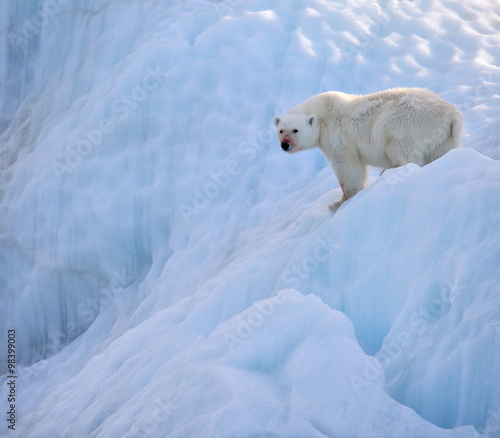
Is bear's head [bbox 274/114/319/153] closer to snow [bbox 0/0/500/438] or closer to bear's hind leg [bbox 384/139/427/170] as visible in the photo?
snow [bbox 0/0/500/438]

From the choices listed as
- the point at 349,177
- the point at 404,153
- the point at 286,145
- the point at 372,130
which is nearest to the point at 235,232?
the point at 286,145

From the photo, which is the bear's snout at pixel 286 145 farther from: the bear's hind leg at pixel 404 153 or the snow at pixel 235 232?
the bear's hind leg at pixel 404 153

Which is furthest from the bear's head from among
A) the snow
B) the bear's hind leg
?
the bear's hind leg

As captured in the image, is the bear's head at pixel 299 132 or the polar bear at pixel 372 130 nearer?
the polar bear at pixel 372 130

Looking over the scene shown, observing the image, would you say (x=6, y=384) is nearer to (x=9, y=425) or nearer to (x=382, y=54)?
(x=9, y=425)

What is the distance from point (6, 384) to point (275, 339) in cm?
633

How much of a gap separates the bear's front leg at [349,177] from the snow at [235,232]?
0.31m

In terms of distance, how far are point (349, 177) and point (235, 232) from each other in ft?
7.50

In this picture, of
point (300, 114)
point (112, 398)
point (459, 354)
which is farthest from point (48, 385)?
point (459, 354)

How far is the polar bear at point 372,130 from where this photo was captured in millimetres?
5266

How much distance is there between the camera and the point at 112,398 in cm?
489

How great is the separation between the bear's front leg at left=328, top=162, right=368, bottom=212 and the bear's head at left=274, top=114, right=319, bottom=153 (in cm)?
37

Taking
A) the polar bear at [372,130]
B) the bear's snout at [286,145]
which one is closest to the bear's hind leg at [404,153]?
the polar bear at [372,130]

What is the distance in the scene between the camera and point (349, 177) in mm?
5781
